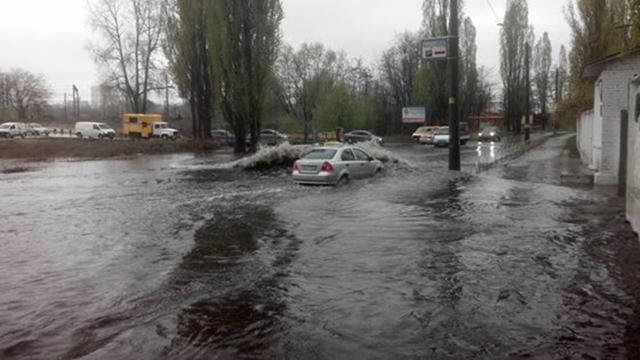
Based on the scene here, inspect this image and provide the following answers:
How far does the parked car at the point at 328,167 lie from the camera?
62.4ft

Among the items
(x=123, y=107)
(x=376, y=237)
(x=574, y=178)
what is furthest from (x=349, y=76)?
(x=376, y=237)

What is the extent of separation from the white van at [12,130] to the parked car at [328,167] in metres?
53.8

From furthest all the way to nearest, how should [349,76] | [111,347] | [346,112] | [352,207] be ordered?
[349,76]
[346,112]
[352,207]
[111,347]

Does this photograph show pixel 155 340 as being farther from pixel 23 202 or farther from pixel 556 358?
pixel 23 202

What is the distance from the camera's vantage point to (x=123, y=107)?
11550 centimetres

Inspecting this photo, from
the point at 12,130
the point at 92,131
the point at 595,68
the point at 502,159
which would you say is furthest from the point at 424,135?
the point at 12,130

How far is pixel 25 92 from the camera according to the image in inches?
4058

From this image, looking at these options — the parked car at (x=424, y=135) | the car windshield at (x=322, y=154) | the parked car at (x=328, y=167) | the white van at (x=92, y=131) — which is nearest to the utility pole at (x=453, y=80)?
the parked car at (x=328, y=167)

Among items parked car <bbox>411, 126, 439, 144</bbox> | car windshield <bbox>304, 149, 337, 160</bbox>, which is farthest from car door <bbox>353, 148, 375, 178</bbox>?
parked car <bbox>411, 126, 439, 144</bbox>

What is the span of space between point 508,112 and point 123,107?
74702 millimetres

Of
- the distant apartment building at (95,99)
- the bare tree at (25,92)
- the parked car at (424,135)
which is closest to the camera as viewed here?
the parked car at (424,135)

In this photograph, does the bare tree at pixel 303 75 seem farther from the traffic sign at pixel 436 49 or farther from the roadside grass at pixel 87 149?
the traffic sign at pixel 436 49

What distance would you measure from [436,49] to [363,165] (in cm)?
478

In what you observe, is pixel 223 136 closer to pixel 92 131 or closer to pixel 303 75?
pixel 92 131
